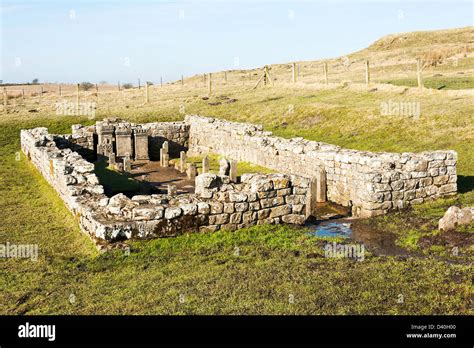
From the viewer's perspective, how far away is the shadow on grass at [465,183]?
19.9 metres

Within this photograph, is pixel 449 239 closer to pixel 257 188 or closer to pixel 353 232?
pixel 353 232

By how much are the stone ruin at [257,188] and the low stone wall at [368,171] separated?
30mm

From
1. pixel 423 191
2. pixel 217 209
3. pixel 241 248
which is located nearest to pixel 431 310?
pixel 241 248

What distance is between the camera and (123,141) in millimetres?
32656

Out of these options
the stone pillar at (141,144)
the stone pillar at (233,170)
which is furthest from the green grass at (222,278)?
the stone pillar at (141,144)

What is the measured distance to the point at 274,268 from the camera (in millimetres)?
11984

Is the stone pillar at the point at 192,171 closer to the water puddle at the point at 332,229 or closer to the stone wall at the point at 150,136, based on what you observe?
the stone wall at the point at 150,136
